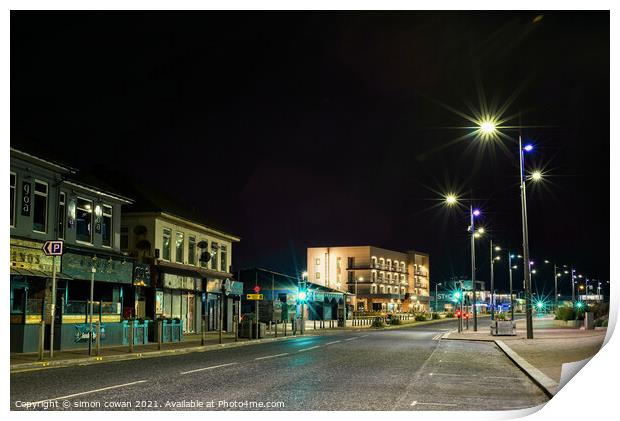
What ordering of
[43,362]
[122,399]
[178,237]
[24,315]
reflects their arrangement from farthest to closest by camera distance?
1. [178,237]
2. [24,315]
3. [43,362]
4. [122,399]

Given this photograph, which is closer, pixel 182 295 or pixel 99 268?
pixel 99 268

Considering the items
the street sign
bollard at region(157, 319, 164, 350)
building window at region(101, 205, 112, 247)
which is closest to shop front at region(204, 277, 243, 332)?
building window at region(101, 205, 112, 247)

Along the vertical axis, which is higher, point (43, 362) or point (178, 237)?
point (178, 237)

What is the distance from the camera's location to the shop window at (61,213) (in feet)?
91.7

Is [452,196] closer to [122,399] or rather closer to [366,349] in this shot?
[366,349]

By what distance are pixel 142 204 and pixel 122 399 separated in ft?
89.1

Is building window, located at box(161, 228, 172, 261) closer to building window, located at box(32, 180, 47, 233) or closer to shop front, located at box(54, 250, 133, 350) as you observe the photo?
shop front, located at box(54, 250, 133, 350)

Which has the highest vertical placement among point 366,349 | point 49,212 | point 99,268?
point 49,212

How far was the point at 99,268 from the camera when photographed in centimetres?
2997

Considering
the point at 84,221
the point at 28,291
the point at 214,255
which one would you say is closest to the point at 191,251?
the point at 214,255

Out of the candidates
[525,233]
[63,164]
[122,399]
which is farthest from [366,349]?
[122,399]

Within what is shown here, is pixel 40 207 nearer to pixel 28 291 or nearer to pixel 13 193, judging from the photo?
pixel 13 193

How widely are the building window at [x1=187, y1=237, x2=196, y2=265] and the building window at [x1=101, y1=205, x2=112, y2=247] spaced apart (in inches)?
396

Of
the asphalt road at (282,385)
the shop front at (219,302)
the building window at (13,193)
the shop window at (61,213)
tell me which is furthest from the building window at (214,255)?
the asphalt road at (282,385)
